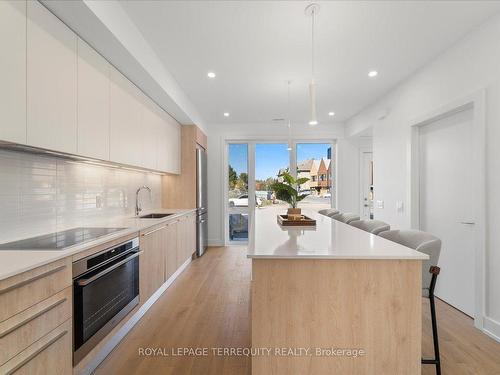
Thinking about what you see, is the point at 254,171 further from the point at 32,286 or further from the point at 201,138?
the point at 32,286

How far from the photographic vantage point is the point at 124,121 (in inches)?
112

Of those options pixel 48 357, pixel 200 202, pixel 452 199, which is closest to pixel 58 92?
pixel 48 357

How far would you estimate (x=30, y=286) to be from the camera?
1.29 m

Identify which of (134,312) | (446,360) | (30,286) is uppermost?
(30,286)

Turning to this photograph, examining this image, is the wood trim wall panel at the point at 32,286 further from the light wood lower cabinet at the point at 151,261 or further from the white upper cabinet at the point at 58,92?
the light wood lower cabinet at the point at 151,261

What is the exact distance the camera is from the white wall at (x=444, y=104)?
7.74 ft

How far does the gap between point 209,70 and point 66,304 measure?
294 cm

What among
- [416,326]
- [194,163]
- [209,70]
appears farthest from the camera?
[194,163]

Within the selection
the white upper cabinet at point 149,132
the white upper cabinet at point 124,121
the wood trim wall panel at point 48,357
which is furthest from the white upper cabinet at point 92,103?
the wood trim wall panel at point 48,357

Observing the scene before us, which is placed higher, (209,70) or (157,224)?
(209,70)

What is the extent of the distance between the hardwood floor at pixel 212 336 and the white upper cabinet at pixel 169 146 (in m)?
1.80

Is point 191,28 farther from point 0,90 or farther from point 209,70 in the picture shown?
point 0,90

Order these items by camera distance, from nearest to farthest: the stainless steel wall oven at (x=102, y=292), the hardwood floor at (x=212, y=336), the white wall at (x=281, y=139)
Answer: the stainless steel wall oven at (x=102, y=292) → the hardwood floor at (x=212, y=336) → the white wall at (x=281, y=139)

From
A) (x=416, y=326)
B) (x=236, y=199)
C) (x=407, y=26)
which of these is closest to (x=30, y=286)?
(x=416, y=326)
